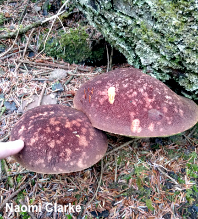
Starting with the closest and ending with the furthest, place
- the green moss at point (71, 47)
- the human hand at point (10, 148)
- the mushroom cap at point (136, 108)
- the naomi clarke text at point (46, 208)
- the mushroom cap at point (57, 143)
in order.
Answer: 1. the human hand at point (10, 148)
2. the mushroom cap at point (57, 143)
3. the mushroom cap at point (136, 108)
4. the naomi clarke text at point (46, 208)
5. the green moss at point (71, 47)

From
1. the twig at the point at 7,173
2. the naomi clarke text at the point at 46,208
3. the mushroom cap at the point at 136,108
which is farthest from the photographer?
the twig at the point at 7,173

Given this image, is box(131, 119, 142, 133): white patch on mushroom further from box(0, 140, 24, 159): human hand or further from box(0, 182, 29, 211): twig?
box(0, 182, 29, 211): twig

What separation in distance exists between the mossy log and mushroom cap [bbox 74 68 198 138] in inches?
15.9

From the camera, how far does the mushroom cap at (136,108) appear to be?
202 centimetres

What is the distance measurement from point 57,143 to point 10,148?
18.3 inches

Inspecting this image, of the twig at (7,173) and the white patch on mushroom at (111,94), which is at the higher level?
the white patch on mushroom at (111,94)

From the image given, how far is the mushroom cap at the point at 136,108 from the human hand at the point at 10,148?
0.85m

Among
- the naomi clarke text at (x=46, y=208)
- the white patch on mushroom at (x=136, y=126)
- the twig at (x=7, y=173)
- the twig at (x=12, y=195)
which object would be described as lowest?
the naomi clarke text at (x=46, y=208)

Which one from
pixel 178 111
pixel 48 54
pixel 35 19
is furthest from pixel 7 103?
pixel 178 111

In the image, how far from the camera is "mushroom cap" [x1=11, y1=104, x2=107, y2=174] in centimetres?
190

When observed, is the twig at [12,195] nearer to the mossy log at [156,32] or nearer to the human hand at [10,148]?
the human hand at [10,148]

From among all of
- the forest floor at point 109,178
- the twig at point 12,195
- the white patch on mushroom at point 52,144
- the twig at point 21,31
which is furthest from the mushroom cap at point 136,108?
the twig at point 21,31

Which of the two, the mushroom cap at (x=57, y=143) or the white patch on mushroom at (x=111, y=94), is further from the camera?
the white patch on mushroom at (x=111, y=94)

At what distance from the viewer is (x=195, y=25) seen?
203 centimetres
